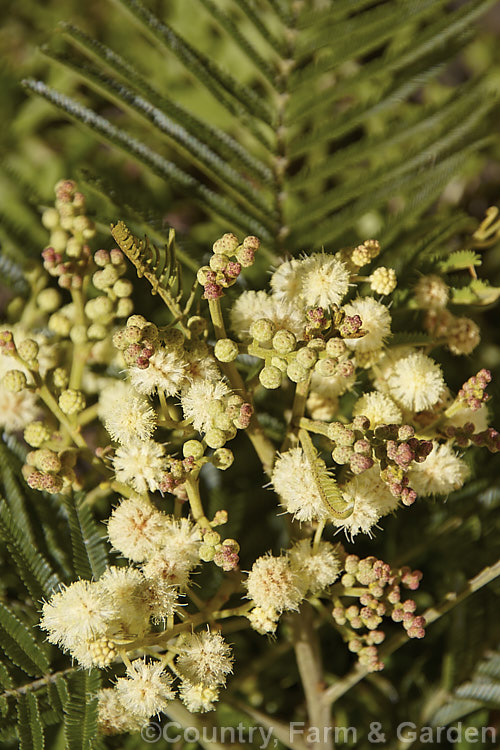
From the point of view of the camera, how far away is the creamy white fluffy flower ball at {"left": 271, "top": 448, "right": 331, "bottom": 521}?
46.5 inches

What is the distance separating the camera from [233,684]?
159cm

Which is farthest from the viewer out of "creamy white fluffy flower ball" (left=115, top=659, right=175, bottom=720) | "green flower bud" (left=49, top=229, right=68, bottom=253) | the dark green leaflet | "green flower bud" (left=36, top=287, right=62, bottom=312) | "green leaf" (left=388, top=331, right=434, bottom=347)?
"green flower bud" (left=36, top=287, right=62, bottom=312)

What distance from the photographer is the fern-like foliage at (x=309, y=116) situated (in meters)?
1.61

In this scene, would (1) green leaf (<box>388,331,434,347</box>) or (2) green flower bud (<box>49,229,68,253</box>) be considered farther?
(2) green flower bud (<box>49,229,68,253</box>)

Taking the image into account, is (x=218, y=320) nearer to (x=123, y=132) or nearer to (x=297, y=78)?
(x=123, y=132)

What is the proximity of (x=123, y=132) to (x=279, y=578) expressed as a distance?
110 cm

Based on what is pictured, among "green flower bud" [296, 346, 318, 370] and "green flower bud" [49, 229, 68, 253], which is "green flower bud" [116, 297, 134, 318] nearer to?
"green flower bud" [49, 229, 68, 253]

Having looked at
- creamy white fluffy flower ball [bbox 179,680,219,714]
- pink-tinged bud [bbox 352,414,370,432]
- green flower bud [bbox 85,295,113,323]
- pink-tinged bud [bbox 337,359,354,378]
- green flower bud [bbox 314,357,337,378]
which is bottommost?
creamy white fluffy flower ball [bbox 179,680,219,714]

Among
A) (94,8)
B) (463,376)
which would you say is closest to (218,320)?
(463,376)

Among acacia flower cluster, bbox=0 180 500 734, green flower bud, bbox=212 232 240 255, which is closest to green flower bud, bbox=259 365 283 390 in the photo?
acacia flower cluster, bbox=0 180 500 734

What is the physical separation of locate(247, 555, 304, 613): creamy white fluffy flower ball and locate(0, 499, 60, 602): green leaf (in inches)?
17.5

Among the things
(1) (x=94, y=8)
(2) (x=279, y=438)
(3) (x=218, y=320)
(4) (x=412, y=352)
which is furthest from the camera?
(1) (x=94, y=8)

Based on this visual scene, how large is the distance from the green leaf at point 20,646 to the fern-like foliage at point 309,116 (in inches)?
40.6

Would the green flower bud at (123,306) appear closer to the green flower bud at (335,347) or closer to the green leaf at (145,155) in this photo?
the green leaf at (145,155)
